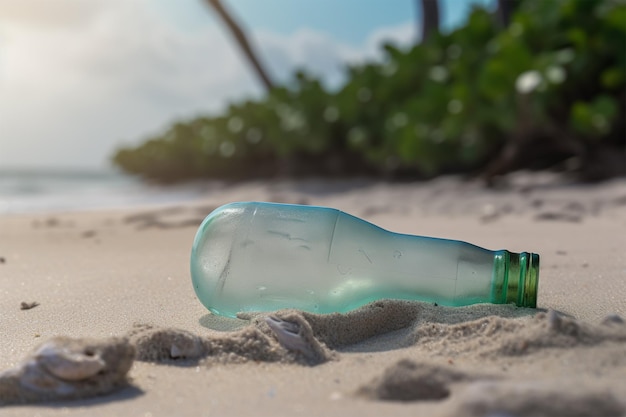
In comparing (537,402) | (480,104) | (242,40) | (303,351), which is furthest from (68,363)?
(242,40)

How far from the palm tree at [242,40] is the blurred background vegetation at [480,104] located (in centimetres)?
231

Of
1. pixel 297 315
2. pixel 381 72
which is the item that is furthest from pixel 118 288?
pixel 381 72

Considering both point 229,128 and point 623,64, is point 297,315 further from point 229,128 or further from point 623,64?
point 229,128

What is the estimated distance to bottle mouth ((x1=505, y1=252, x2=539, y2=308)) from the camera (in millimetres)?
1156

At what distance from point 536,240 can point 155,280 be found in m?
1.35

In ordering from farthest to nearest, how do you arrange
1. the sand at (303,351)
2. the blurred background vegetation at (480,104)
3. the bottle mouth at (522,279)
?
the blurred background vegetation at (480,104)
the bottle mouth at (522,279)
the sand at (303,351)

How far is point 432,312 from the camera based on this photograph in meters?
1.19

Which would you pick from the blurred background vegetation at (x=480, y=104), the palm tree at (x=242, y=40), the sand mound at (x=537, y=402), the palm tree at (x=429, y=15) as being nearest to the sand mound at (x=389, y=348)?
the sand mound at (x=537, y=402)

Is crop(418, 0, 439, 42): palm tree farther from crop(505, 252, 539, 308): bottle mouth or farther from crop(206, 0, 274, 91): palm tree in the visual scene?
crop(505, 252, 539, 308): bottle mouth

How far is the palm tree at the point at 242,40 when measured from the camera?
10141mm

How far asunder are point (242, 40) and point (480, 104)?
6.42 meters

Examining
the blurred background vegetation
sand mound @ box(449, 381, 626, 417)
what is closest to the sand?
sand mound @ box(449, 381, 626, 417)

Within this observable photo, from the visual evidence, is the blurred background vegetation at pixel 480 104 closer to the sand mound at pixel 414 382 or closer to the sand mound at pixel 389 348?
the sand mound at pixel 389 348

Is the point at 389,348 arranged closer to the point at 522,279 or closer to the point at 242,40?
the point at 522,279
